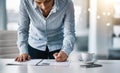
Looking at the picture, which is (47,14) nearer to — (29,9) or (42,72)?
(29,9)

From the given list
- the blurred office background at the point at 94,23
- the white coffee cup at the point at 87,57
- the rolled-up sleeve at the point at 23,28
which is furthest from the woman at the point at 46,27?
the blurred office background at the point at 94,23

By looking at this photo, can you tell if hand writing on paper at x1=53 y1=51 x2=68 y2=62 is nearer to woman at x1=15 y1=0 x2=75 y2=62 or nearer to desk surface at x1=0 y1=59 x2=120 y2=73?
woman at x1=15 y1=0 x2=75 y2=62

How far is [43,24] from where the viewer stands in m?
2.55

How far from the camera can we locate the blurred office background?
6.30 metres

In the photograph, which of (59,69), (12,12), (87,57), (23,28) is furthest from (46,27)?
(12,12)

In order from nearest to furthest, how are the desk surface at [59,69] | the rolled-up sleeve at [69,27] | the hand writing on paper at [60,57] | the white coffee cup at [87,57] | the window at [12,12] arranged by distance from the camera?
the desk surface at [59,69]
the white coffee cup at [87,57]
the hand writing on paper at [60,57]
the rolled-up sleeve at [69,27]
the window at [12,12]

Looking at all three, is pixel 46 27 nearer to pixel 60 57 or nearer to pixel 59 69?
pixel 60 57

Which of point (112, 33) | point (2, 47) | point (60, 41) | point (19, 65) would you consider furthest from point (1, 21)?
point (19, 65)

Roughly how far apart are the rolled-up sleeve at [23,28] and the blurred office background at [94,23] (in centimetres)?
370

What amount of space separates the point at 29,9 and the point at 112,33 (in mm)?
4062

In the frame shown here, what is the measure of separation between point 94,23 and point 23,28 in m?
3.91

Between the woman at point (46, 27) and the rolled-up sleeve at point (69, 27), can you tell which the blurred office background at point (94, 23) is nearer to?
the woman at point (46, 27)

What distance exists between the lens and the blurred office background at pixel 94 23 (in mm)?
6297

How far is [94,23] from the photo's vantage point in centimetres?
638
